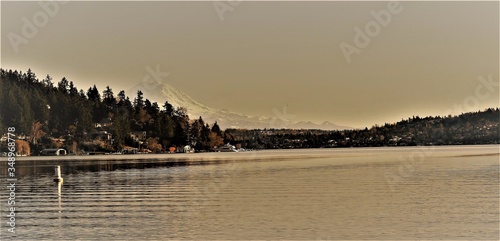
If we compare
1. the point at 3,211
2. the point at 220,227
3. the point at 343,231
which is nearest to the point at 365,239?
the point at 343,231

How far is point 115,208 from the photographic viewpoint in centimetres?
4181

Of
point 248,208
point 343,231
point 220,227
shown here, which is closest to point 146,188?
point 248,208

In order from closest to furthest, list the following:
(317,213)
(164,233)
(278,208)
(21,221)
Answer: (164,233) → (21,221) → (317,213) → (278,208)

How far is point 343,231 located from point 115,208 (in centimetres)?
1548

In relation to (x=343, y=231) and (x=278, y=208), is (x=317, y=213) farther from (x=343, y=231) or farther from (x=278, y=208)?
(x=343, y=231)

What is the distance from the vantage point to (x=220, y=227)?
110 ft

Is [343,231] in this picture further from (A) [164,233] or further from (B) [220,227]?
(A) [164,233]

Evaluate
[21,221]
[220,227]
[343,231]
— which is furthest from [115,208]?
[343,231]


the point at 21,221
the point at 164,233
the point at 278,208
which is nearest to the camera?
the point at 164,233

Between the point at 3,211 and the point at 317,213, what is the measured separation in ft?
57.2

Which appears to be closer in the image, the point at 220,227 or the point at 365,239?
the point at 365,239

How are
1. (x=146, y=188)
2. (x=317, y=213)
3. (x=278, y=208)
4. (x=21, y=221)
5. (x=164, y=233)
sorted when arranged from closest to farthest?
(x=164, y=233)
(x=21, y=221)
(x=317, y=213)
(x=278, y=208)
(x=146, y=188)

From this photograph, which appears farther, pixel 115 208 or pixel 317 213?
pixel 115 208

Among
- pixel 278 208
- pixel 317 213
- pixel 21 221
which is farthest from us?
pixel 278 208
